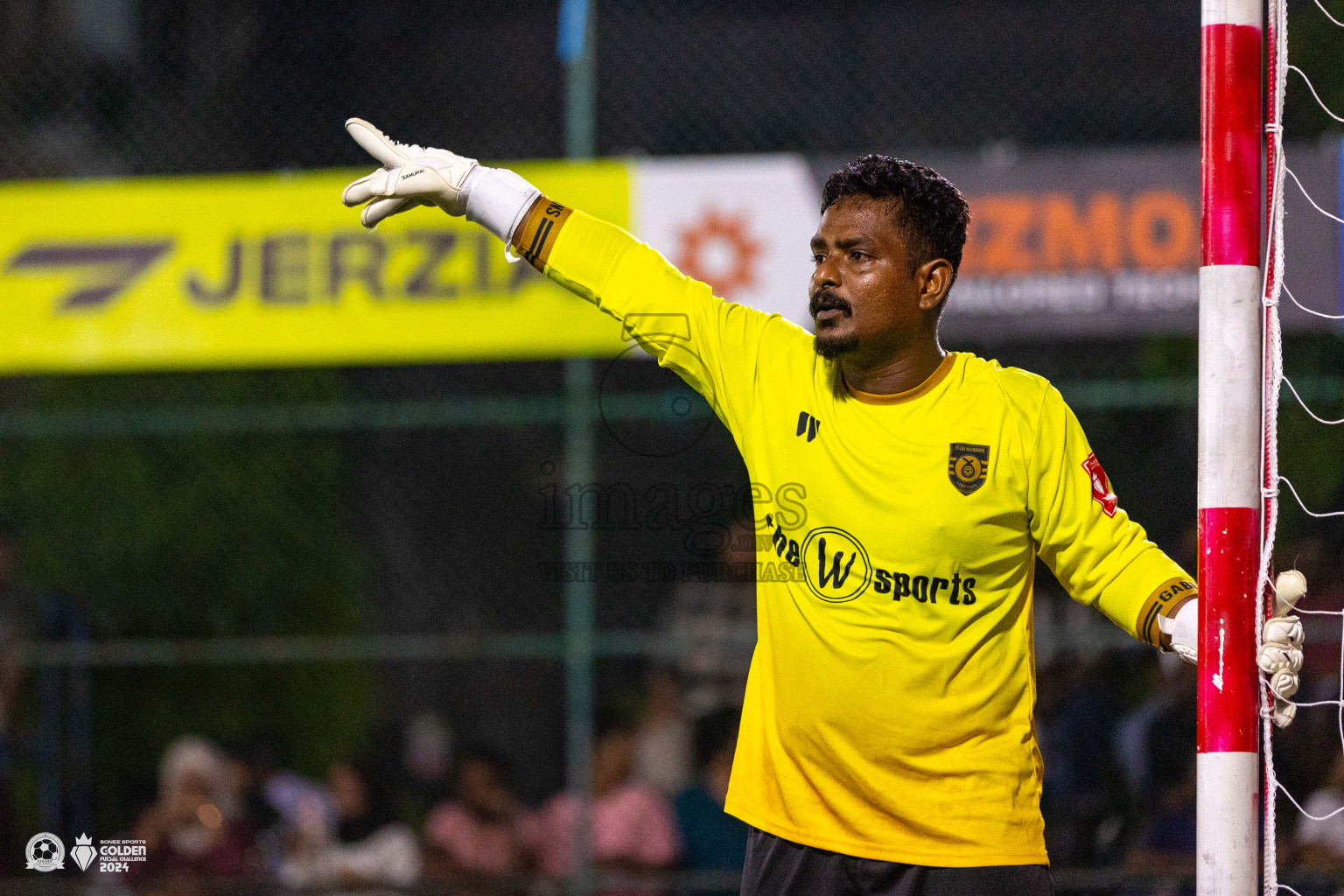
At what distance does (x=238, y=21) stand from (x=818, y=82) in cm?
341

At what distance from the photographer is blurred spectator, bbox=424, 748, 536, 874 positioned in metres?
5.91

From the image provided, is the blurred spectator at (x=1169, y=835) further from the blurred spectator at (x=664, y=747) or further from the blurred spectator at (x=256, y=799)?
the blurred spectator at (x=256, y=799)

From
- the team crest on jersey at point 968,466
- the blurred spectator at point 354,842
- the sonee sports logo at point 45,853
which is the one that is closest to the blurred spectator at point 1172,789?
the blurred spectator at point 354,842

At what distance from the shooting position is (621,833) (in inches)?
231

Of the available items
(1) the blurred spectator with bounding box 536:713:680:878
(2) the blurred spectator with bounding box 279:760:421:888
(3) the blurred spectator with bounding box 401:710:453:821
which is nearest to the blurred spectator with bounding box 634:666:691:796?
(1) the blurred spectator with bounding box 536:713:680:878

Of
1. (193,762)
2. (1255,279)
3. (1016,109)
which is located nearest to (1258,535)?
(1255,279)

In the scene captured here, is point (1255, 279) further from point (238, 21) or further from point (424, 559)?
point (238, 21)

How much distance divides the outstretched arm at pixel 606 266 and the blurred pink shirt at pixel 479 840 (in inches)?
145

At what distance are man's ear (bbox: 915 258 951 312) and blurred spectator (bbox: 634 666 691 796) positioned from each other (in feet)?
12.0

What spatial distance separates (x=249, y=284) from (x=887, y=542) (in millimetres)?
4468

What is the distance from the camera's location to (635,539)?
22.6 feet

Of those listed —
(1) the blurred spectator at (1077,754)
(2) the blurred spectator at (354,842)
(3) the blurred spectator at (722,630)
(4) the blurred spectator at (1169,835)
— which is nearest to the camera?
(4) the blurred spectator at (1169,835)

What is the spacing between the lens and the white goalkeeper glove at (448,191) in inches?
108

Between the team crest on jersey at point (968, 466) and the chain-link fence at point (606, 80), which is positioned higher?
the chain-link fence at point (606, 80)
